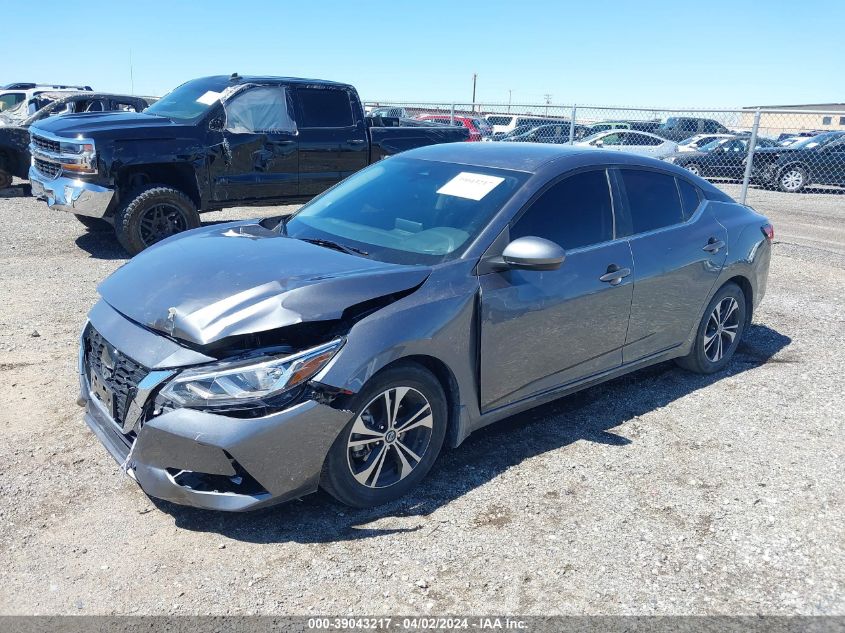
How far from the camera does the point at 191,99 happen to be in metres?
8.87

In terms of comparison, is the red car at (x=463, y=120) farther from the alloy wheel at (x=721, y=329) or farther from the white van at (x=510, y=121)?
the alloy wheel at (x=721, y=329)

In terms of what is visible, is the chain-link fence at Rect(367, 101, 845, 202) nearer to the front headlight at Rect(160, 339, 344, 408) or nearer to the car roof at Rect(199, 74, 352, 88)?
the car roof at Rect(199, 74, 352, 88)

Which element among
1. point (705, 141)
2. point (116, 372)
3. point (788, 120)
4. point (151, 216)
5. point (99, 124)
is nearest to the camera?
point (116, 372)

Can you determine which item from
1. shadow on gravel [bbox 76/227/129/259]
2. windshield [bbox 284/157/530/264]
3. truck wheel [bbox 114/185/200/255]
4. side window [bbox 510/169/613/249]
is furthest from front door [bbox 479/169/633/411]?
shadow on gravel [bbox 76/227/129/259]

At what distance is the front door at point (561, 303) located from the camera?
3660 mm

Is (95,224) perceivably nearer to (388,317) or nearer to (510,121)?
(388,317)

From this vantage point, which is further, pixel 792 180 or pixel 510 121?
pixel 510 121

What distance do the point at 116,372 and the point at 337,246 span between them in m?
1.27

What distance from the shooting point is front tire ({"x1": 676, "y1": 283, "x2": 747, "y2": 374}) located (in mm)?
5117

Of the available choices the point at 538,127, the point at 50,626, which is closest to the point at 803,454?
the point at 50,626

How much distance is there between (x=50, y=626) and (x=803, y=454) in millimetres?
3896

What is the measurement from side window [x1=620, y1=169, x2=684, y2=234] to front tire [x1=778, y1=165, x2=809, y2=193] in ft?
51.7

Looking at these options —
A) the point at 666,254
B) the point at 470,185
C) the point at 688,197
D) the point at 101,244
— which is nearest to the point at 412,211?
the point at 470,185

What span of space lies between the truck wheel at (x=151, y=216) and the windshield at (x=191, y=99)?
3.41ft
